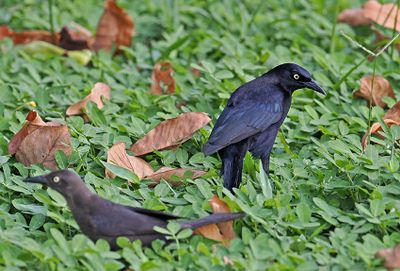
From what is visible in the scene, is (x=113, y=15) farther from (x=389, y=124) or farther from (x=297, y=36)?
(x=389, y=124)

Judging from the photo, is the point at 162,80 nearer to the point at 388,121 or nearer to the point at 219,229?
the point at 388,121

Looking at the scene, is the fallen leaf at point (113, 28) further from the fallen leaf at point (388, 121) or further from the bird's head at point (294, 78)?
the fallen leaf at point (388, 121)

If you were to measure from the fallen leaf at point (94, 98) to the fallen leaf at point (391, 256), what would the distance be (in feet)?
8.80

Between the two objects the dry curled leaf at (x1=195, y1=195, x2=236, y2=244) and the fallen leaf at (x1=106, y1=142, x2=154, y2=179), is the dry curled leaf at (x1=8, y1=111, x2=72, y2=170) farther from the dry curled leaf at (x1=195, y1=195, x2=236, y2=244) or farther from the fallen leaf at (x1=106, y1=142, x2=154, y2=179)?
the dry curled leaf at (x1=195, y1=195, x2=236, y2=244)

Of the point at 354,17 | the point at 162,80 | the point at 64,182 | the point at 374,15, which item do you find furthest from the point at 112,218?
the point at 354,17

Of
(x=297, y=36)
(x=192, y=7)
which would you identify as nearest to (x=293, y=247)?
(x=297, y=36)

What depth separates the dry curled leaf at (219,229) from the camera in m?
4.63

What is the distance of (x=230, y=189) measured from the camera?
206 inches

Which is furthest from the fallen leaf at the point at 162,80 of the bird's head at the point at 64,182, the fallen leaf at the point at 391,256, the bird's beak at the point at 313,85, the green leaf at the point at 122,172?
the fallen leaf at the point at 391,256

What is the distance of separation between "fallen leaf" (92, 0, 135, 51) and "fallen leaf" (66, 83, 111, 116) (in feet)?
3.67

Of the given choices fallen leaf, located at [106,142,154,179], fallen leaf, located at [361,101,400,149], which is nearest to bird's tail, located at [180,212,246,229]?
fallen leaf, located at [106,142,154,179]

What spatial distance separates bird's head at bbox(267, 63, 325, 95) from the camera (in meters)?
5.95

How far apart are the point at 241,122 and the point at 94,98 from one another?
4.46 ft

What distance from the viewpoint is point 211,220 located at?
4570mm
